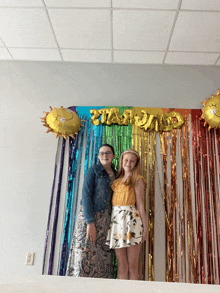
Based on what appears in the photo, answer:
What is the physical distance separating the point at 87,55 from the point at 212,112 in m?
1.48

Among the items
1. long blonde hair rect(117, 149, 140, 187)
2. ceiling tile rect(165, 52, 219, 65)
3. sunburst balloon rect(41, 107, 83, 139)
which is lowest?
long blonde hair rect(117, 149, 140, 187)

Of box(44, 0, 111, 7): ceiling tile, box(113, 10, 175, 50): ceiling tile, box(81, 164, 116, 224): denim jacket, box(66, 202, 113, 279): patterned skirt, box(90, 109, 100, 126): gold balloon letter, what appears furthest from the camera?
box(90, 109, 100, 126): gold balloon letter

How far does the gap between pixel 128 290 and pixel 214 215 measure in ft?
7.61

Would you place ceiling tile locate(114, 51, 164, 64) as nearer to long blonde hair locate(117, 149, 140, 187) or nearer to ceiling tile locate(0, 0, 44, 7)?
ceiling tile locate(0, 0, 44, 7)

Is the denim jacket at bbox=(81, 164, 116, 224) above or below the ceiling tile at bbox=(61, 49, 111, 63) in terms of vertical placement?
below

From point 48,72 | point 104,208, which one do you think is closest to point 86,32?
point 48,72

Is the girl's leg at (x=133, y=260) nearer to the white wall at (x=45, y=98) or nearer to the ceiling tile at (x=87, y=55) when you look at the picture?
the white wall at (x=45, y=98)

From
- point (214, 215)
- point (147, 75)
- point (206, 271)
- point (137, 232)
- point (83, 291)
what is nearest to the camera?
point (83, 291)

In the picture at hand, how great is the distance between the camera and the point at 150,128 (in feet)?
8.43

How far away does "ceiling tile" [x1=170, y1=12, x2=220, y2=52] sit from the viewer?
226 cm

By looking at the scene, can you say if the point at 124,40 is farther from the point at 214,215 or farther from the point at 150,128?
the point at 214,215

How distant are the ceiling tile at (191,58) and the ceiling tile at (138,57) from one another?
0.37ft

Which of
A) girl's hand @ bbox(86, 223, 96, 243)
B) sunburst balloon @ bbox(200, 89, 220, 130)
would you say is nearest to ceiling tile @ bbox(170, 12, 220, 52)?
sunburst balloon @ bbox(200, 89, 220, 130)

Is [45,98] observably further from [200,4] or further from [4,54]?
[200,4]
